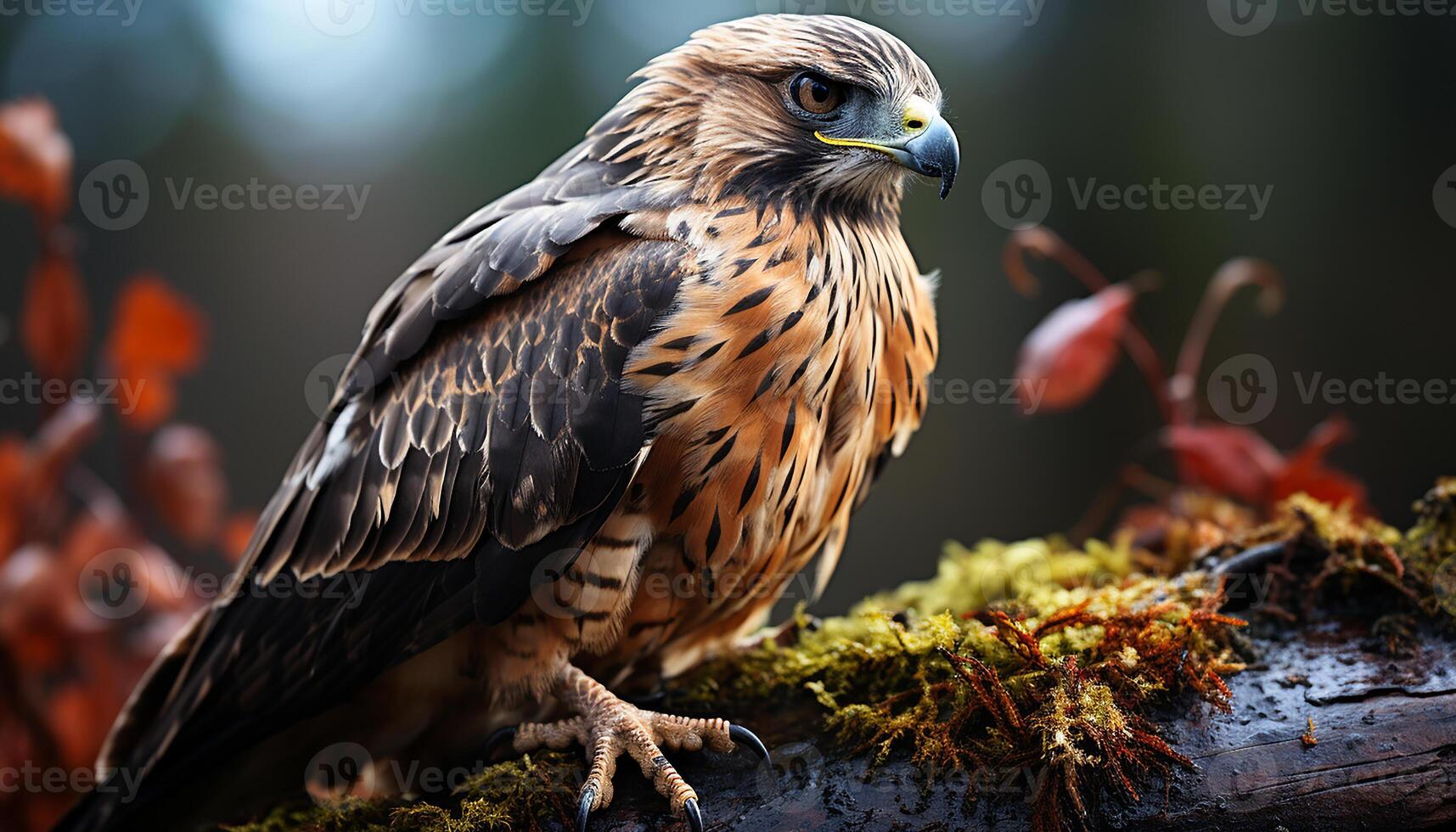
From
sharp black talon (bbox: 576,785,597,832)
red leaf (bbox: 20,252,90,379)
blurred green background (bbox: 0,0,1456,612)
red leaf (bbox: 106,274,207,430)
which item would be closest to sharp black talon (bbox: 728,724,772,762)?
sharp black talon (bbox: 576,785,597,832)

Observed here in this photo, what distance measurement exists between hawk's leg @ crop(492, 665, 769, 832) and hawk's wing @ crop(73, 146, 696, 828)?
1.02ft

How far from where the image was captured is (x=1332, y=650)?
7.43ft

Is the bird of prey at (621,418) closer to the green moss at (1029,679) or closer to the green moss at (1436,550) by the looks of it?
the green moss at (1029,679)

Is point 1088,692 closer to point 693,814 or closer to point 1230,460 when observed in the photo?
point 693,814

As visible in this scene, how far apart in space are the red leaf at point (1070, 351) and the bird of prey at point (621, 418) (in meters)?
0.58

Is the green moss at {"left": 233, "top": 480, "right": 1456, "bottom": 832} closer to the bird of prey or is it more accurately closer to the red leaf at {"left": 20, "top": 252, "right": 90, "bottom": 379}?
the bird of prey

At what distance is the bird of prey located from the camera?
211 centimetres

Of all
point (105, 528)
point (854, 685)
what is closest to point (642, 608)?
point (854, 685)

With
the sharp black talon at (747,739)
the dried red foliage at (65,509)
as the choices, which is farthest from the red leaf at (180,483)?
the sharp black talon at (747,739)

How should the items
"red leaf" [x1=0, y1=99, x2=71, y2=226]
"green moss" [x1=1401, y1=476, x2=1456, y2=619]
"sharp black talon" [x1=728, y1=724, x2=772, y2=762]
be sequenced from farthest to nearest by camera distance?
"red leaf" [x1=0, y1=99, x2=71, y2=226] < "green moss" [x1=1401, y1=476, x2=1456, y2=619] < "sharp black talon" [x1=728, y1=724, x2=772, y2=762]

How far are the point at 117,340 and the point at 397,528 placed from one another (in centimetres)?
165

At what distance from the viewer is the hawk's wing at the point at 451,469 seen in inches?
83.5

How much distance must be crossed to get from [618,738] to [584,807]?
194mm

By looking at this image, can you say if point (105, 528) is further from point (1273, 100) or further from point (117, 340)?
point (1273, 100)
